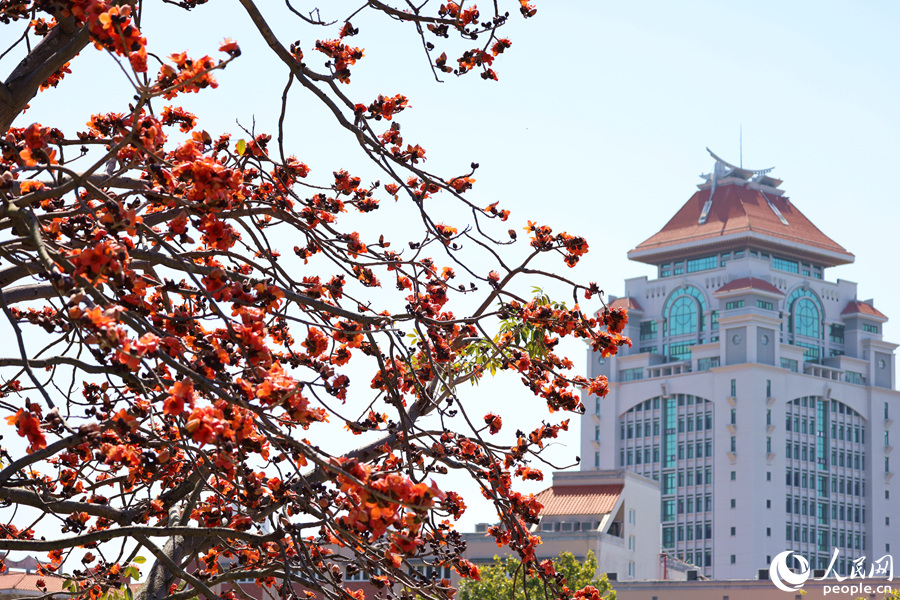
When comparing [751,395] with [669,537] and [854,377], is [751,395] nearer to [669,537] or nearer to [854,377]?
[854,377]

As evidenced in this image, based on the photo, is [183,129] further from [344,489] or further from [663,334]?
[663,334]

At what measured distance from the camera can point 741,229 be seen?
107500 mm

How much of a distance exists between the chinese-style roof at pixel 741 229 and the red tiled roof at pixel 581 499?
146 feet

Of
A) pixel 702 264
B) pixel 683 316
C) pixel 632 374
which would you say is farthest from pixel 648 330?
pixel 702 264

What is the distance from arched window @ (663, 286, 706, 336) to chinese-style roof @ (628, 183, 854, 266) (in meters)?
4.15

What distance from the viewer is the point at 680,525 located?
103812mm

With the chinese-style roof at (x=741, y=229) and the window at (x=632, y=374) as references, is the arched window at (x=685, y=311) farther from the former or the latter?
the window at (x=632, y=374)

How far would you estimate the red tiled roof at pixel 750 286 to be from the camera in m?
103

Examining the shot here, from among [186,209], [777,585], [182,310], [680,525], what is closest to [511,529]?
[182,310]

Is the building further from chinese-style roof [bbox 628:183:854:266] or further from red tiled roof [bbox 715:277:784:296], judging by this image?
chinese-style roof [bbox 628:183:854:266]

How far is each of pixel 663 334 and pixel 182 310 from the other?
109m

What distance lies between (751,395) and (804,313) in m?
12.4

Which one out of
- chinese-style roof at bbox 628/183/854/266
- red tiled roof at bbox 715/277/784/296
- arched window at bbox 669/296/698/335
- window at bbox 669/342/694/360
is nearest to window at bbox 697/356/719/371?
window at bbox 669/342/694/360

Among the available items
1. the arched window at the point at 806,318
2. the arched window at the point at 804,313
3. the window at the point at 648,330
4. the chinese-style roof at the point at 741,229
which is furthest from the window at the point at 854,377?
the window at the point at 648,330
